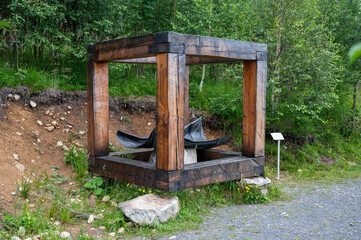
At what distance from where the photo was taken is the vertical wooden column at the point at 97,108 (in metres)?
5.27

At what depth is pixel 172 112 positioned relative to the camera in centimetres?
415

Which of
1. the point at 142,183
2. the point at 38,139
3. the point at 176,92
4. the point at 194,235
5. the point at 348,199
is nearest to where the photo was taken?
the point at 194,235

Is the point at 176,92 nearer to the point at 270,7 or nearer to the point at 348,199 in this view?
the point at 348,199

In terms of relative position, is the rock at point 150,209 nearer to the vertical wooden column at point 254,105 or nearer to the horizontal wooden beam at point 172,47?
the vertical wooden column at point 254,105

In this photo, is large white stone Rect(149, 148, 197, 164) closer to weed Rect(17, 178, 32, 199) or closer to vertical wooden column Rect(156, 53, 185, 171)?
vertical wooden column Rect(156, 53, 185, 171)

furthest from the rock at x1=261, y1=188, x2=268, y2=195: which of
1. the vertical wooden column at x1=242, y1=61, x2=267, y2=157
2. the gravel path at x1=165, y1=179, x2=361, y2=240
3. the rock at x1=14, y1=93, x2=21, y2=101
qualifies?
the rock at x1=14, y1=93, x2=21, y2=101

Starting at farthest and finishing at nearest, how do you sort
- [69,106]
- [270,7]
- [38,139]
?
[270,7]
[69,106]
[38,139]

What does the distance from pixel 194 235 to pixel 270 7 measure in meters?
6.18

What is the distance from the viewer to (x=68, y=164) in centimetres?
560

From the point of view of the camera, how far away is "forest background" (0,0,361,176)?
706 cm

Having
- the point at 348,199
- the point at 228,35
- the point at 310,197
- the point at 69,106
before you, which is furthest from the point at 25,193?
the point at 228,35

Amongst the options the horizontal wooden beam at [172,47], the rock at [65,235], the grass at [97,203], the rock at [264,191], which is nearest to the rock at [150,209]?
the grass at [97,203]

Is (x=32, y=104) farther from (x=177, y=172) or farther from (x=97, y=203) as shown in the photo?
(x=177, y=172)

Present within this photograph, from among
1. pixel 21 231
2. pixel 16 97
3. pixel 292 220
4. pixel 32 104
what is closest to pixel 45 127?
pixel 32 104
